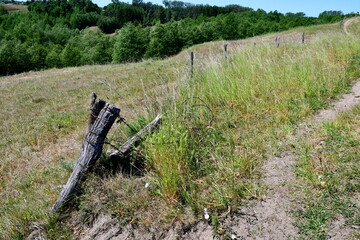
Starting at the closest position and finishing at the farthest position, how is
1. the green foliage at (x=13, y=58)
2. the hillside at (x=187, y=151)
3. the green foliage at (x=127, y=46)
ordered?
the hillside at (x=187, y=151)
the green foliage at (x=127, y=46)
the green foliage at (x=13, y=58)

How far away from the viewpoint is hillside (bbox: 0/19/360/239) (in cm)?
286

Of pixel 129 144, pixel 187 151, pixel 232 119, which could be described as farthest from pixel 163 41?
pixel 187 151

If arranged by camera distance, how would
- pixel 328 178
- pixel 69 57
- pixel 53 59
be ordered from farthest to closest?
1. pixel 53 59
2. pixel 69 57
3. pixel 328 178

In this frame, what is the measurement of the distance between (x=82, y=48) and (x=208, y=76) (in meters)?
58.5

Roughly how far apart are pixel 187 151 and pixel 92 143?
1193 mm

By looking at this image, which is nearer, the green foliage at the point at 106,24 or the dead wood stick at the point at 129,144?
the dead wood stick at the point at 129,144

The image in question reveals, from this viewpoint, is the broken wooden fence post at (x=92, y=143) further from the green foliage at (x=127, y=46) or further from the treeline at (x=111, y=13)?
the treeline at (x=111, y=13)

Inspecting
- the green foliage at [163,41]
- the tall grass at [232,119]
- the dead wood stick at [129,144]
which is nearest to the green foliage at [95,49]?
the green foliage at [163,41]

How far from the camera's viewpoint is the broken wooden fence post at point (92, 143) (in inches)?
118

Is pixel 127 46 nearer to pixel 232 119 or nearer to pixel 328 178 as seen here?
pixel 232 119

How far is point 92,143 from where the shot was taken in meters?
3.09

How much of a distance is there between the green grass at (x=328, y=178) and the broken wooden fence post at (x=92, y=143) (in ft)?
A: 7.46

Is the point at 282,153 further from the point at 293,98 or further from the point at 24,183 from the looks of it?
the point at 24,183

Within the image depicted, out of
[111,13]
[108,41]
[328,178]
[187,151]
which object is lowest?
[328,178]
